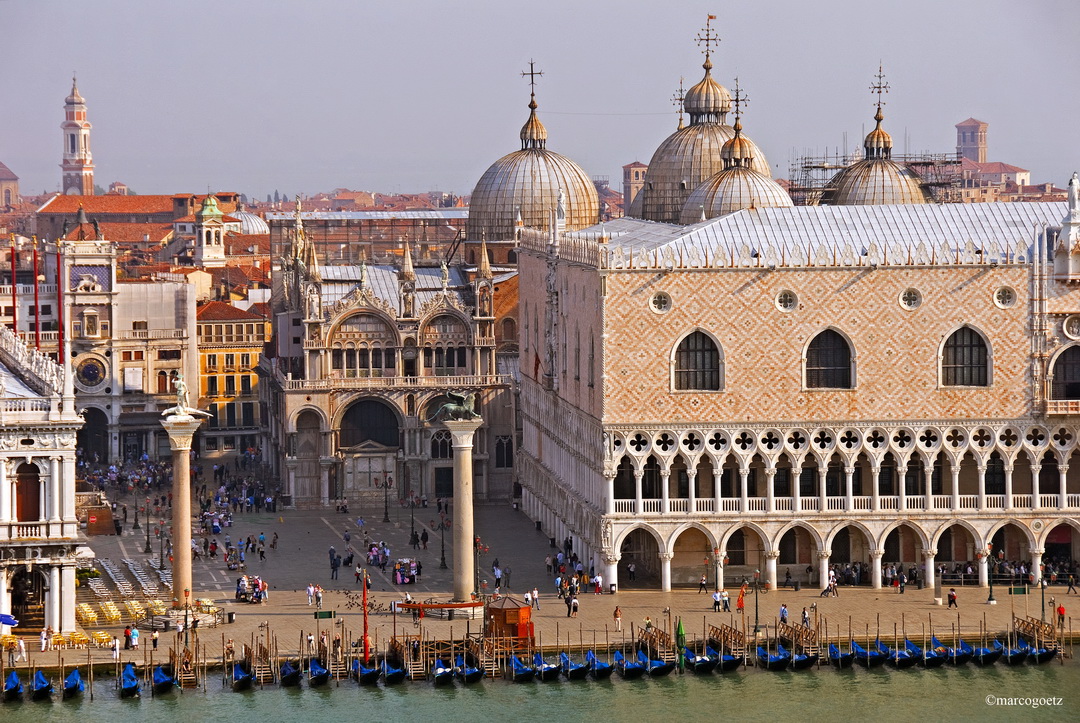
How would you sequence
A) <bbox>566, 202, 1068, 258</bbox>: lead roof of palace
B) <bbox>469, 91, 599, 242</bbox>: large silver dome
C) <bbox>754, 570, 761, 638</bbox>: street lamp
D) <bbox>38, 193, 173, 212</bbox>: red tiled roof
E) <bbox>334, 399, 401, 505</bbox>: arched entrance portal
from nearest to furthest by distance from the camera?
A: 1. <bbox>754, 570, 761, 638</bbox>: street lamp
2. <bbox>566, 202, 1068, 258</bbox>: lead roof of palace
3. <bbox>334, 399, 401, 505</bbox>: arched entrance portal
4. <bbox>469, 91, 599, 242</bbox>: large silver dome
5. <bbox>38, 193, 173, 212</bbox>: red tiled roof

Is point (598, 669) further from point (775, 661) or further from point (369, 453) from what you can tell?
point (369, 453)

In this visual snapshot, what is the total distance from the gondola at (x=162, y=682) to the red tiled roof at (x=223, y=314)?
50592 millimetres

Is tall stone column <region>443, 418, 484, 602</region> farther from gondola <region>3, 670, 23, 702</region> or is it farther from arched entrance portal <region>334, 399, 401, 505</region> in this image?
arched entrance portal <region>334, 399, 401, 505</region>

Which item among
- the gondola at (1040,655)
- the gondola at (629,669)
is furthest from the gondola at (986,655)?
the gondola at (629,669)

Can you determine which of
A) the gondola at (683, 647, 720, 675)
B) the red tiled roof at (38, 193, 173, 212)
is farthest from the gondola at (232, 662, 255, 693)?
the red tiled roof at (38, 193, 173, 212)

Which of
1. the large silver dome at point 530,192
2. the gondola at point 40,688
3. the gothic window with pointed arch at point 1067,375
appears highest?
the large silver dome at point 530,192

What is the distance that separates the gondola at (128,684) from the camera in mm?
59219

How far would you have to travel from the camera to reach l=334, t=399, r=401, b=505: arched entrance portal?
3568 inches

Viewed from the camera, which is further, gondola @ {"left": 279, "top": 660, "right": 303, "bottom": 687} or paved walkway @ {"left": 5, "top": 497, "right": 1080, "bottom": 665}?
paved walkway @ {"left": 5, "top": 497, "right": 1080, "bottom": 665}

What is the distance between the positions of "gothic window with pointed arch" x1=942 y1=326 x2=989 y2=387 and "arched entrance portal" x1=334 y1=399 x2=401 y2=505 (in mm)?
26816

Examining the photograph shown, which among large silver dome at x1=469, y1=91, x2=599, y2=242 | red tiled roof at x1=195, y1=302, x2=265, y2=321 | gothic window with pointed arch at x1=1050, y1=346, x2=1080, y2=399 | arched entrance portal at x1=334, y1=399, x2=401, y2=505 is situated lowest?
arched entrance portal at x1=334, y1=399, x2=401, y2=505

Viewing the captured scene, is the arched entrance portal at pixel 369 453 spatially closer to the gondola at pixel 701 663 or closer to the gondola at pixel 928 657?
the gondola at pixel 701 663

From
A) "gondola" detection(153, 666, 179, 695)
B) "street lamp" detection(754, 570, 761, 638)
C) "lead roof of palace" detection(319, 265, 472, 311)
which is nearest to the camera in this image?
"gondola" detection(153, 666, 179, 695)

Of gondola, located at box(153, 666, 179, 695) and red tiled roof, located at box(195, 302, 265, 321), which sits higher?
red tiled roof, located at box(195, 302, 265, 321)
